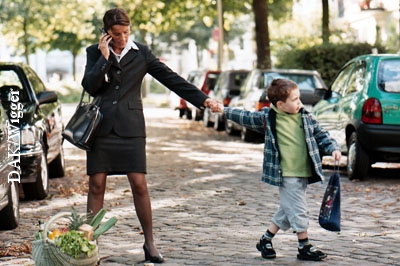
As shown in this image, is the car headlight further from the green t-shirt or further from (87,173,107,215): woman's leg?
the green t-shirt

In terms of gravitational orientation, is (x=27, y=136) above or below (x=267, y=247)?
above

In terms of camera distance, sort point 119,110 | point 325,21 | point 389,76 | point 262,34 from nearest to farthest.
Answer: point 119,110 → point 389,76 → point 262,34 → point 325,21

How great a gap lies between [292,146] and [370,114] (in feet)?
18.9

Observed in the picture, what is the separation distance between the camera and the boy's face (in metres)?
7.19

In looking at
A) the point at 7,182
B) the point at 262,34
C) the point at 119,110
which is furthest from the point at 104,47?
the point at 262,34

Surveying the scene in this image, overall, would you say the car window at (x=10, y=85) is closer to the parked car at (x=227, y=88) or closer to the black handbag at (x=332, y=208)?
the black handbag at (x=332, y=208)

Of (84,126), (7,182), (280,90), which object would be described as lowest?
(7,182)

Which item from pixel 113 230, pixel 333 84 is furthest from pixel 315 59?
pixel 113 230

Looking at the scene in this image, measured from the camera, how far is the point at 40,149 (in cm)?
1133

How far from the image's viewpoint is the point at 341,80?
14586 mm

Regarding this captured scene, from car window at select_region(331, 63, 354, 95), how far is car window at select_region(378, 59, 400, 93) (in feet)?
3.70

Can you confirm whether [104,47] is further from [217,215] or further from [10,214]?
[217,215]

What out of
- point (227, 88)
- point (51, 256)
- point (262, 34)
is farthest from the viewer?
point (262, 34)

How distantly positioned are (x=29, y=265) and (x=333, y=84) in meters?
8.40
